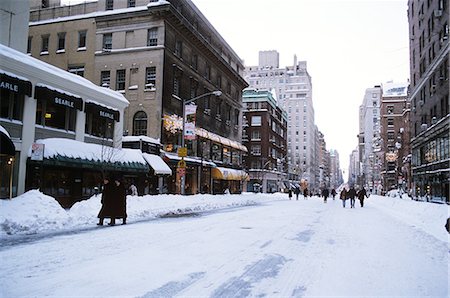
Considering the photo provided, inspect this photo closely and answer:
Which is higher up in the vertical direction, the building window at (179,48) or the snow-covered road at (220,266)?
the building window at (179,48)

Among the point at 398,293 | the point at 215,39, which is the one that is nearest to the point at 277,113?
the point at 215,39

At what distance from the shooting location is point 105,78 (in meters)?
38.7

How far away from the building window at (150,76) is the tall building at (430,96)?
25.1 m

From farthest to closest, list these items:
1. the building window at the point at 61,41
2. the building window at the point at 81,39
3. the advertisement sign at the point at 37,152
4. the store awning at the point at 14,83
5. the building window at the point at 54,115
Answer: the building window at the point at 61,41, the building window at the point at 81,39, the building window at the point at 54,115, the advertisement sign at the point at 37,152, the store awning at the point at 14,83

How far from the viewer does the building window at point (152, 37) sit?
122 feet

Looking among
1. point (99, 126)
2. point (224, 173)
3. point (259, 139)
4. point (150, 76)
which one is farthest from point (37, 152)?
point (259, 139)

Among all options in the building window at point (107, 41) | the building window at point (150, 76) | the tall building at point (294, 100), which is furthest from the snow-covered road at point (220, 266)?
the tall building at point (294, 100)

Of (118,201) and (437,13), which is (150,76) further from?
(437,13)

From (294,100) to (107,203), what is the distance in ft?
502

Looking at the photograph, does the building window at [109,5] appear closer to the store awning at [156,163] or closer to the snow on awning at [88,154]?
the store awning at [156,163]

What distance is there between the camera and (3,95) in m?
20.1

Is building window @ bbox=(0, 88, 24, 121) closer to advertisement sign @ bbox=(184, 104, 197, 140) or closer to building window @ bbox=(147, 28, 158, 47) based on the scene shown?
advertisement sign @ bbox=(184, 104, 197, 140)

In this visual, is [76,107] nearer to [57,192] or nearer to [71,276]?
[57,192]

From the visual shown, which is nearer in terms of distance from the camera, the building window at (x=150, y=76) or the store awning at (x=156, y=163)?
the store awning at (x=156, y=163)
